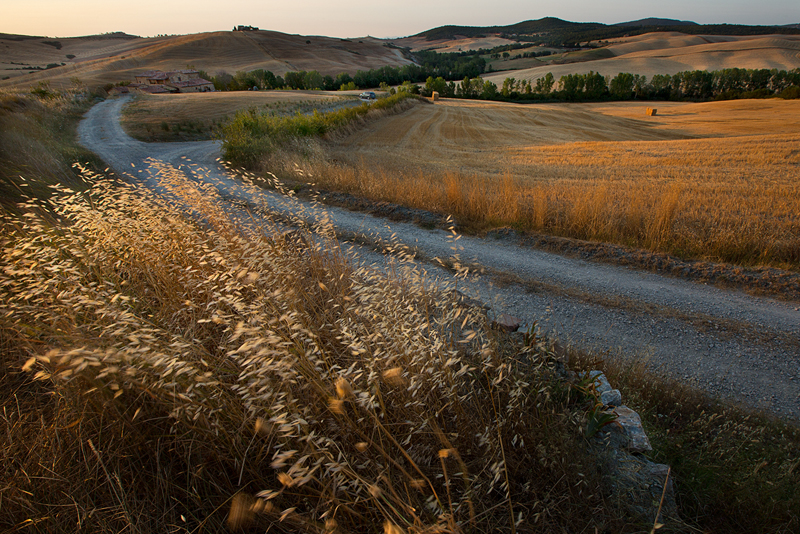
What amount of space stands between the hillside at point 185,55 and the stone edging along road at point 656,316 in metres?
91.7

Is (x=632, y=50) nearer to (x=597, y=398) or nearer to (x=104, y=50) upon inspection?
(x=597, y=398)

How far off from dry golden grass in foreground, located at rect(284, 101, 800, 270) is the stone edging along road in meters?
1.37

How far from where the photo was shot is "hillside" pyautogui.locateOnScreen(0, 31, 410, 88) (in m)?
85.8

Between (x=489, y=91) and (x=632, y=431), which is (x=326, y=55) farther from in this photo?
(x=632, y=431)

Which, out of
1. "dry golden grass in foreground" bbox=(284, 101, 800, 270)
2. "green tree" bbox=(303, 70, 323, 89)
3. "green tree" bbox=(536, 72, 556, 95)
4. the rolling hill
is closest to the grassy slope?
"dry golden grass in foreground" bbox=(284, 101, 800, 270)

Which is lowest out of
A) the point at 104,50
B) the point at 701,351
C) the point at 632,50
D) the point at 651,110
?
the point at 701,351

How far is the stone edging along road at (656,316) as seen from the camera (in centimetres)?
398

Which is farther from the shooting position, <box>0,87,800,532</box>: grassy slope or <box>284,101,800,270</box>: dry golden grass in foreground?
<box>284,101,800,270</box>: dry golden grass in foreground

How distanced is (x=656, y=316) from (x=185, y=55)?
126186mm

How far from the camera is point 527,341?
3.13 metres

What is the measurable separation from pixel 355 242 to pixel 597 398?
6179 mm

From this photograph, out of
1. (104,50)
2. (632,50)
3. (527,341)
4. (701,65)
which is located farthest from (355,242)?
(104,50)

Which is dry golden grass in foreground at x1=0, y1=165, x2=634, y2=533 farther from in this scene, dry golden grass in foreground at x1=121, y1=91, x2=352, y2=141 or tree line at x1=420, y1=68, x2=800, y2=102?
tree line at x1=420, y1=68, x2=800, y2=102

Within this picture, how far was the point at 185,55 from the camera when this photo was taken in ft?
313
